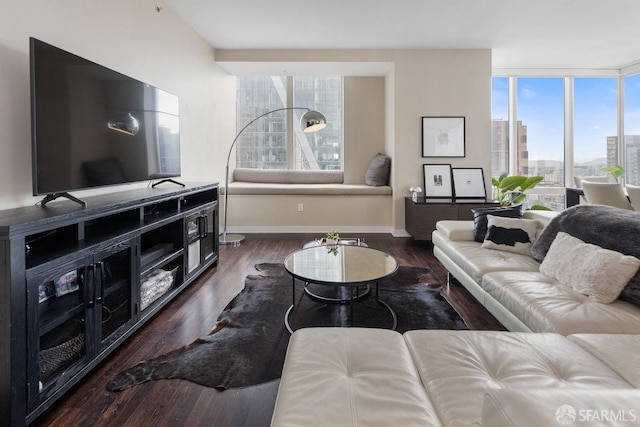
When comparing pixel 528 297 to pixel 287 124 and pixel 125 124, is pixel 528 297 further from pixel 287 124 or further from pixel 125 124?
pixel 287 124

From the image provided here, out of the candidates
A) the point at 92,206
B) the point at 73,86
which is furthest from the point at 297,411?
the point at 73,86

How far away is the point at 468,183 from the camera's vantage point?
5.12 meters

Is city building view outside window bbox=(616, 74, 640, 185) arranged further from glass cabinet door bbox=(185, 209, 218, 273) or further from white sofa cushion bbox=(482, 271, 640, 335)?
glass cabinet door bbox=(185, 209, 218, 273)

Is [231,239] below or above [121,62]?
below

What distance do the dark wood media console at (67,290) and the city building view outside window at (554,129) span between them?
5.79 m

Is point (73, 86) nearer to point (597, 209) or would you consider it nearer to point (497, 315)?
point (497, 315)

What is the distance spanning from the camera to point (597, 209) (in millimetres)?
2316

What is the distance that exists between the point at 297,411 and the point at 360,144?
5.44 meters

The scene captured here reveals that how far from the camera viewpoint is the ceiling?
373 cm

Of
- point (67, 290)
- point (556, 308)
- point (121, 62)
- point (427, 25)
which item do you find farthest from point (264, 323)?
point (427, 25)

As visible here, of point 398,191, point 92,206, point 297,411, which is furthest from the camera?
point 398,191

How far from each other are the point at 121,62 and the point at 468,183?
14.4 ft

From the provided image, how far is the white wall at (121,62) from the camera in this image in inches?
76.5

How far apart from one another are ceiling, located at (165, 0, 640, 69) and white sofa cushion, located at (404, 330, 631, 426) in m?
3.44
